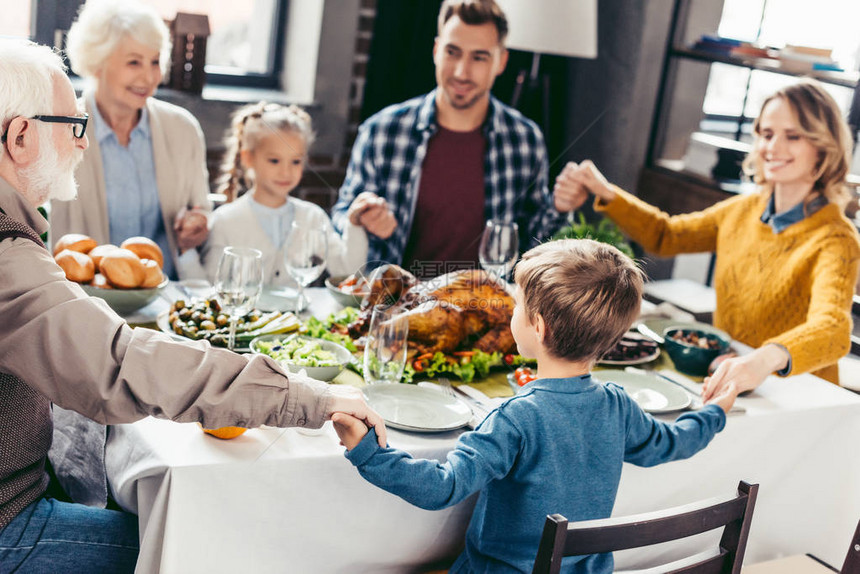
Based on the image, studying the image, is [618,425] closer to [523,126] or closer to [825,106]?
[825,106]

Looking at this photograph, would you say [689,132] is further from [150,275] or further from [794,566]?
[150,275]

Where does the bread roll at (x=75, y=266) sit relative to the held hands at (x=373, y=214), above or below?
below

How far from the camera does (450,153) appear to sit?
2.97 meters

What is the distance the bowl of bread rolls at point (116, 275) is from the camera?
1.79 meters

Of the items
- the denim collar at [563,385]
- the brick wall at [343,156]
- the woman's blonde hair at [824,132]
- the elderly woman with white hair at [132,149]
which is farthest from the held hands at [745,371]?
the brick wall at [343,156]

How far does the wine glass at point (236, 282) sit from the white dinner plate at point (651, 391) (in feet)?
2.41

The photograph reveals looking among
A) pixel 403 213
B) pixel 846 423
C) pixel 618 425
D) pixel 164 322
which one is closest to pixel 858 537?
pixel 846 423

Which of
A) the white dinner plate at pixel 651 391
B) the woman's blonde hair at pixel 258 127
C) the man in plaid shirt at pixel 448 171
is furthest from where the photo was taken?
the man in plaid shirt at pixel 448 171

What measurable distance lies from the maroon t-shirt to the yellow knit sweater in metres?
0.53

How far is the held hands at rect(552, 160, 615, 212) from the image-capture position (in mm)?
2473

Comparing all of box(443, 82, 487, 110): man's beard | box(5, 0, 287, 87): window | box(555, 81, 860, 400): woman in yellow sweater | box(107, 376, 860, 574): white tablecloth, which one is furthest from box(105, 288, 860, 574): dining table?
box(5, 0, 287, 87): window

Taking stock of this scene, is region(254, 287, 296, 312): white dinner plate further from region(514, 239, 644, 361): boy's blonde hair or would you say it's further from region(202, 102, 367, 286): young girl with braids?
region(514, 239, 644, 361): boy's blonde hair

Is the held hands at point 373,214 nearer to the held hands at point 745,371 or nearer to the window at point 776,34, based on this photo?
the held hands at point 745,371

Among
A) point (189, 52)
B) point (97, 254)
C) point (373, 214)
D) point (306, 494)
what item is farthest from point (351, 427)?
point (189, 52)
